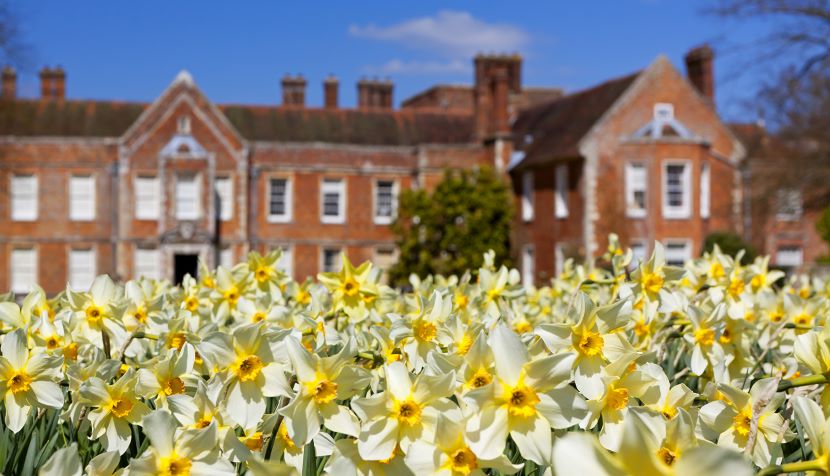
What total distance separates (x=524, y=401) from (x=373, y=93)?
147 feet

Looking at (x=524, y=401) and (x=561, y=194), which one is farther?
(x=561, y=194)

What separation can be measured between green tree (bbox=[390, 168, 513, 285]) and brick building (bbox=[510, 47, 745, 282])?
69.0 inches

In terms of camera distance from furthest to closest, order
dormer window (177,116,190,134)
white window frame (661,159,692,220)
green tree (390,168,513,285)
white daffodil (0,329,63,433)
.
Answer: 1. dormer window (177,116,190,134)
2. green tree (390,168,513,285)
3. white window frame (661,159,692,220)
4. white daffodil (0,329,63,433)

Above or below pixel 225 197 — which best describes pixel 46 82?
above

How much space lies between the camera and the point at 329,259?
38531mm

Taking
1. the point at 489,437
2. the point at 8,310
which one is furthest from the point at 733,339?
the point at 8,310

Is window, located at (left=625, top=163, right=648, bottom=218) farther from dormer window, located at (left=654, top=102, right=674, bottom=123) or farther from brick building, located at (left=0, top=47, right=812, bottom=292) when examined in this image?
dormer window, located at (left=654, top=102, right=674, bottom=123)

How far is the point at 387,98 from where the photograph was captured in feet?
154

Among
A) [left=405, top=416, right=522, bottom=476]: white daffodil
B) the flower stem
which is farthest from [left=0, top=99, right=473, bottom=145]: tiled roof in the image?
the flower stem

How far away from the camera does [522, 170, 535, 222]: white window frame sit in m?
36.2

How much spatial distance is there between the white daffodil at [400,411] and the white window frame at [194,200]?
33.4m

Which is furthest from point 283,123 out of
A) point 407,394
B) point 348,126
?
point 407,394

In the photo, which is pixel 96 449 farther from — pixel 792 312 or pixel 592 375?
pixel 792 312

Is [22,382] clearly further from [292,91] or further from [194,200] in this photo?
[292,91]
